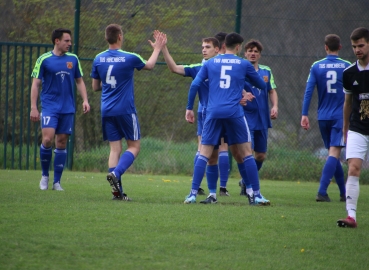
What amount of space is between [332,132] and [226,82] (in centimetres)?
244

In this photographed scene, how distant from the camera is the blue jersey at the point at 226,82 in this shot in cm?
776

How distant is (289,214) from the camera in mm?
7301

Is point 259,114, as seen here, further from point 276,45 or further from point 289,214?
point 276,45

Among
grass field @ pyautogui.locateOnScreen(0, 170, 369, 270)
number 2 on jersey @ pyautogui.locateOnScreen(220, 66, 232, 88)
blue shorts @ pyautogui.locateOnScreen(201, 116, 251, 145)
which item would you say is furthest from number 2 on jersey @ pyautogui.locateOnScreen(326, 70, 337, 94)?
number 2 on jersey @ pyautogui.locateOnScreen(220, 66, 232, 88)

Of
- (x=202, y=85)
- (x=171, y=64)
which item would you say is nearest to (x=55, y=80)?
(x=171, y=64)

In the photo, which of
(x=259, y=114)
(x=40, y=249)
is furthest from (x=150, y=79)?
(x=40, y=249)

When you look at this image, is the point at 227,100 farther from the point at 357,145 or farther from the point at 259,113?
the point at 259,113

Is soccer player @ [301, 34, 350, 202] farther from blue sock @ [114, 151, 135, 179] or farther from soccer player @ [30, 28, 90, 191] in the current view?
soccer player @ [30, 28, 90, 191]

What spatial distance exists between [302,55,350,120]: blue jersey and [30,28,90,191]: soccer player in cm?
322

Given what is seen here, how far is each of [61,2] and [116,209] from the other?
9505mm

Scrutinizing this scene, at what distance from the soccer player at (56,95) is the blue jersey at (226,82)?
7.35ft

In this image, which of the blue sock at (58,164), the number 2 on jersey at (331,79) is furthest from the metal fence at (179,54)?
the blue sock at (58,164)

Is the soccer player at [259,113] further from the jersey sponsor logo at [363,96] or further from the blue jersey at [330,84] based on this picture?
the jersey sponsor logo at [363,96]

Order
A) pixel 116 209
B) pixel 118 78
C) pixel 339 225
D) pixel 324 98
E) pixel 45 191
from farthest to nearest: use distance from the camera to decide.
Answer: pixel 324 98 < pixel 45 191 < pixel 118 78 < pixel 116 209 < pixel 339 225
